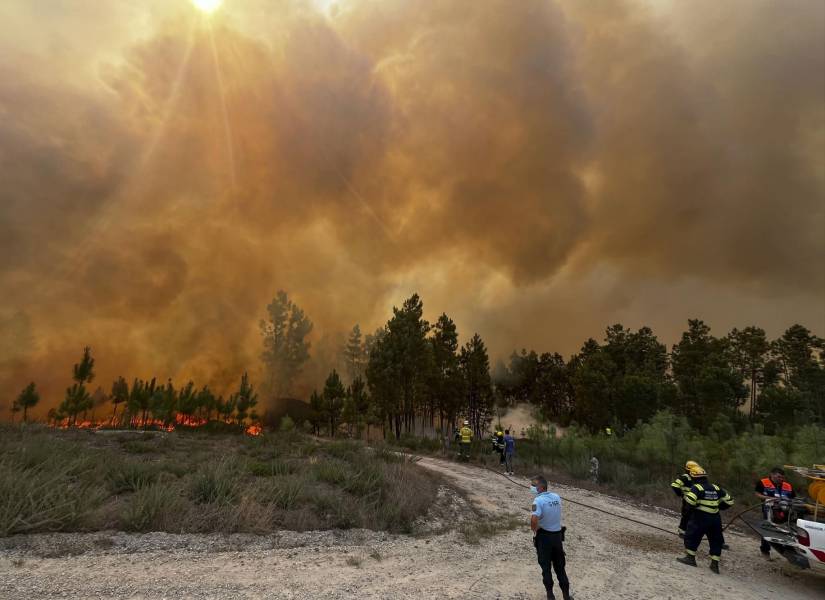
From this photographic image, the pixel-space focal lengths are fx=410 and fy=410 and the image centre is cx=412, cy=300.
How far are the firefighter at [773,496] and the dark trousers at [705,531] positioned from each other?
185cm

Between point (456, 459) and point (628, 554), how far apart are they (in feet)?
57.0

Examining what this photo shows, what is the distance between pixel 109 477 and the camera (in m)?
12.4

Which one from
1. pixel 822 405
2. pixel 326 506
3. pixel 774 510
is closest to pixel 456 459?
pixel 326 506

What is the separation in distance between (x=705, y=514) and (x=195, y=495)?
12801mm

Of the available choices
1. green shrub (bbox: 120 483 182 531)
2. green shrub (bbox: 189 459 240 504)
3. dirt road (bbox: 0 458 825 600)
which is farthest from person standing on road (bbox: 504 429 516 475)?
green shrub (bbox: 120 483 182 531)

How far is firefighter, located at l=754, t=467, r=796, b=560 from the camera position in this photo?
10.2 meters

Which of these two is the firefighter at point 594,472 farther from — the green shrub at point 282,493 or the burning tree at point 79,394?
the burning tree at point 79,394

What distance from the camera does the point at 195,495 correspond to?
11305 mm

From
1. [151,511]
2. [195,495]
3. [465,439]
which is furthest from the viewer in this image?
[465,439]

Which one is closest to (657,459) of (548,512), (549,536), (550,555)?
(550,555)

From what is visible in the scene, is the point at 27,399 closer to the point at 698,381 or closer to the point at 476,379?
the point at 476,379

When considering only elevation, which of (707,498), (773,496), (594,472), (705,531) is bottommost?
(594,472)

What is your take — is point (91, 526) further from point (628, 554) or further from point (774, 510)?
point (774, 510)

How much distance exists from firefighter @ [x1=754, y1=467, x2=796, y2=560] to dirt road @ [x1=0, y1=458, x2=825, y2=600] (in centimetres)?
106
